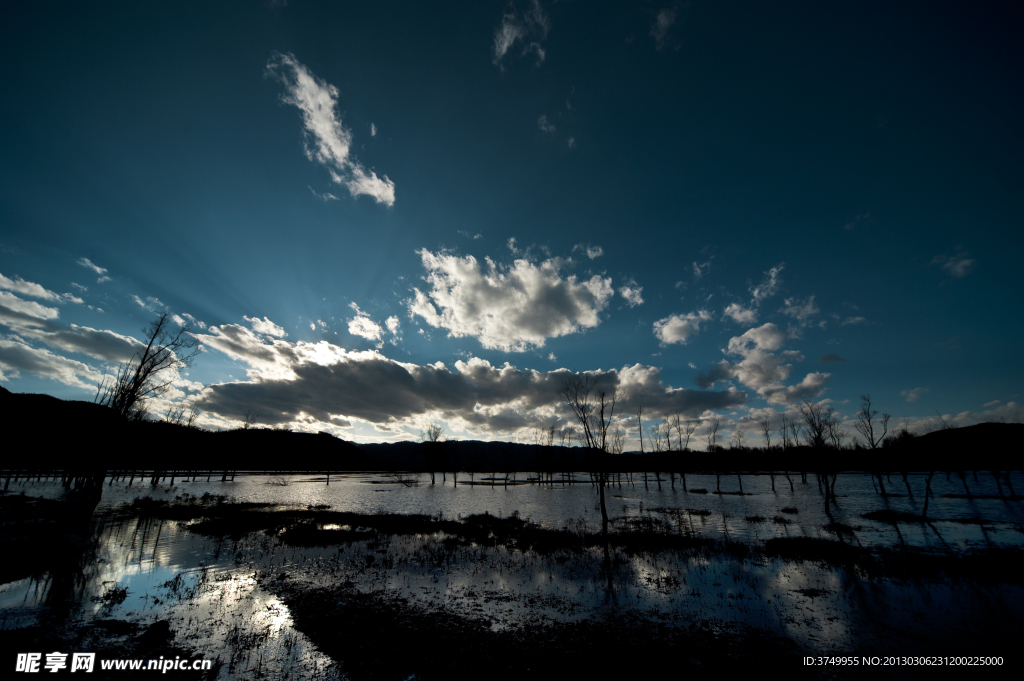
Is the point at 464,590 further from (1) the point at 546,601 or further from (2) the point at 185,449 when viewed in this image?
(2) the point at 185,449

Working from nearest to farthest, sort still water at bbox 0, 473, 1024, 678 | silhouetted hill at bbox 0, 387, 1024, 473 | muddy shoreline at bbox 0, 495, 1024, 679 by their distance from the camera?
muddy shoreline at bbox 0, 495, 1024, 679
still water at bbox 0, 473, 1024, 678
silhouetted hill at bbox 0, 387, 1024, 473

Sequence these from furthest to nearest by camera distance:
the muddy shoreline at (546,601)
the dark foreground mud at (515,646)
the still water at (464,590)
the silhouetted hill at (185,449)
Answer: the silhouetted hill at (185,449) < the still water at (464,590) < the muddy shoreline at (546,601) < the dark foreground mud at (515,646)

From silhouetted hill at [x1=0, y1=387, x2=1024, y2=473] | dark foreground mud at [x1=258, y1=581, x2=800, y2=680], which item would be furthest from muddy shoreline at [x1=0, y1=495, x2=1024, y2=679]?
silhouetted hill at [x1=0, y1=387, x2=1024, y2=473]

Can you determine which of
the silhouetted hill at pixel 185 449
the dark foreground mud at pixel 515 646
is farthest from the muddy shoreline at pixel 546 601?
the silhouetted hill at pixel 185 449

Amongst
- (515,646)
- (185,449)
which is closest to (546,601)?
(515,646)

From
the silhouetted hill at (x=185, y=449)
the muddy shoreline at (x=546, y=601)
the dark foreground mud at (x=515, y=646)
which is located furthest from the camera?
the silhouetted hill at (x=185, y=449)

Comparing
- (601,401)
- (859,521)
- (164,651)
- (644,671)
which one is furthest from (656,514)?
(164,651)

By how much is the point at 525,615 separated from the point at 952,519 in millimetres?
51130

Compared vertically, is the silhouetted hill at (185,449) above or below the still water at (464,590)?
above

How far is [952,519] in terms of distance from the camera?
3622 centimetres

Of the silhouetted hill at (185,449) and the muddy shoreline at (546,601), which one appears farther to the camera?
the silhouetted hill at (185,449)

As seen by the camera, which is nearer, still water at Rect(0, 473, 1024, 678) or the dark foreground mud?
the dark foreground mud

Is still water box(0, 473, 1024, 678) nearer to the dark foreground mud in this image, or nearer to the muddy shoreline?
→ the muddy shoreline

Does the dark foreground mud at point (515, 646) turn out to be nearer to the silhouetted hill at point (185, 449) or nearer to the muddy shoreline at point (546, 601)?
the muddy shoreline at point (546, 601)
